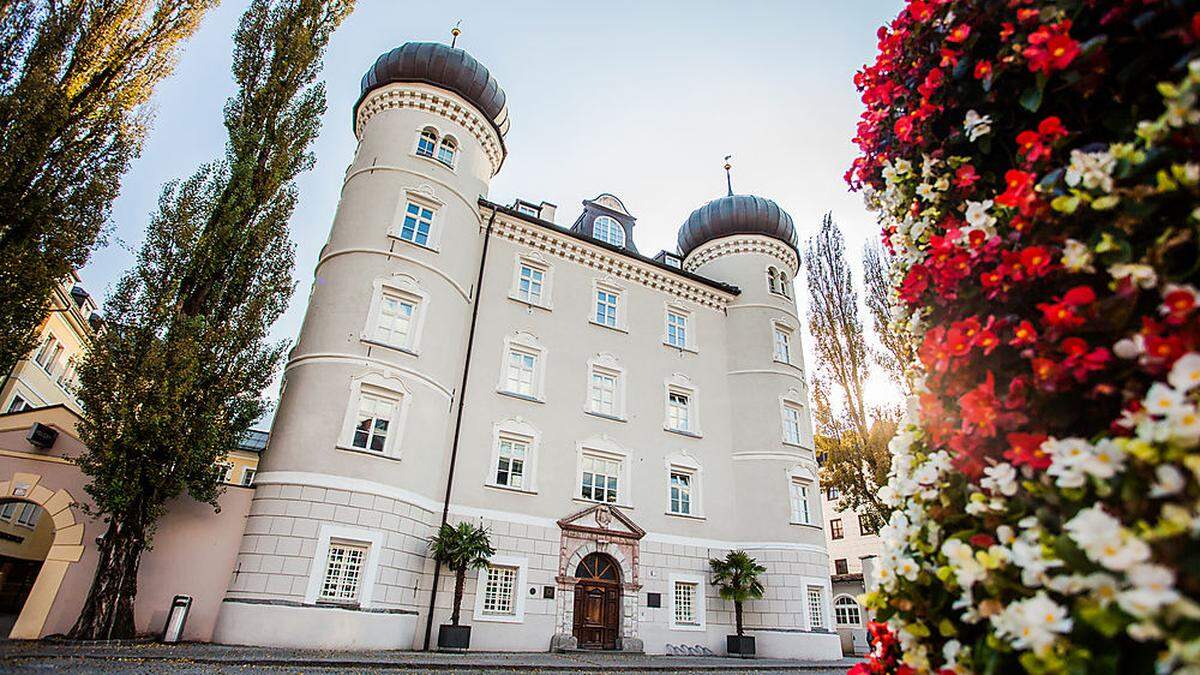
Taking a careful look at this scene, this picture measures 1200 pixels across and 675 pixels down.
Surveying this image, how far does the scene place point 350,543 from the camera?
14008 millimetres

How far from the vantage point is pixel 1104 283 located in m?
1.91

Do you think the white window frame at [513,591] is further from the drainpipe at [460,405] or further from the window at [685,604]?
the window at [685,604]

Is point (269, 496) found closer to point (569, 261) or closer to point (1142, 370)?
point (569, 261)

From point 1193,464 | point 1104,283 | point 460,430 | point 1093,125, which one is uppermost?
point 460,430

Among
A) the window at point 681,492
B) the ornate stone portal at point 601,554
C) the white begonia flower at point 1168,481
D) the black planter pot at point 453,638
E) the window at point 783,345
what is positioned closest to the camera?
the white begonia flower at point 1168,481

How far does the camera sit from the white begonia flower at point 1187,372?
1.39 meters

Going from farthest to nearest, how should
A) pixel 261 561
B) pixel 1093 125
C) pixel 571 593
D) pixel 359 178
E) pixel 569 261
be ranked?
pixel 569 261 < pixel 359 178 < pixel 571 593 < pixel 261 561 < pixel 1093 125

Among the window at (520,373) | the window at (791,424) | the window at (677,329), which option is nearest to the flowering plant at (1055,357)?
the window at (520,373)

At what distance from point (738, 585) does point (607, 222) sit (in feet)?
47.3

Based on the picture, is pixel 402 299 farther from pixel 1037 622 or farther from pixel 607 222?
pixel 1037 622

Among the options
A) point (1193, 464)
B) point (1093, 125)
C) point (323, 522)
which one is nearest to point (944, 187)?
point (1093, 125)

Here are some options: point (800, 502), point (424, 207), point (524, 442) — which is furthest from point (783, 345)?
point (424, 207)

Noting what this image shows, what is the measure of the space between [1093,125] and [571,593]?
16901 millimetres

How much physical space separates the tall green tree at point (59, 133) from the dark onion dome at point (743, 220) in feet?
63.9
